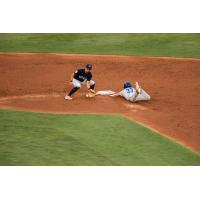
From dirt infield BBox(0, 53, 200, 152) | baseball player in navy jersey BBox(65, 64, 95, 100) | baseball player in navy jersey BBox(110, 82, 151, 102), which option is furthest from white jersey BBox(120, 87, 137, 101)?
baseball player in navy jersey BBox(65, 64, 95, 100)

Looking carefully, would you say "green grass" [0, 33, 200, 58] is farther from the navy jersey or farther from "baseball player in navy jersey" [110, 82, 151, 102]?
"baseball player in navy jersey" [110, 82, 151, 102]

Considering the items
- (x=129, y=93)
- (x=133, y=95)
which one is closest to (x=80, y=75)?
(x=129, y=93)

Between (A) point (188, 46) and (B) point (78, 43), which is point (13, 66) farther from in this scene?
(A) point (188, 46)

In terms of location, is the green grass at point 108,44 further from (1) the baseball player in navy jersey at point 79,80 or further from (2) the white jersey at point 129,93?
(2) the white jersey at point 129,93

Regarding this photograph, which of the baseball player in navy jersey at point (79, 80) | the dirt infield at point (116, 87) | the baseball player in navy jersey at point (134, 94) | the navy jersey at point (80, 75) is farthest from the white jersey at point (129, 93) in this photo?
the navy jersey at point (80, 75)

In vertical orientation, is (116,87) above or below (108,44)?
below

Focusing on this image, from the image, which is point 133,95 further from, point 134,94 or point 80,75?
point 80,75
